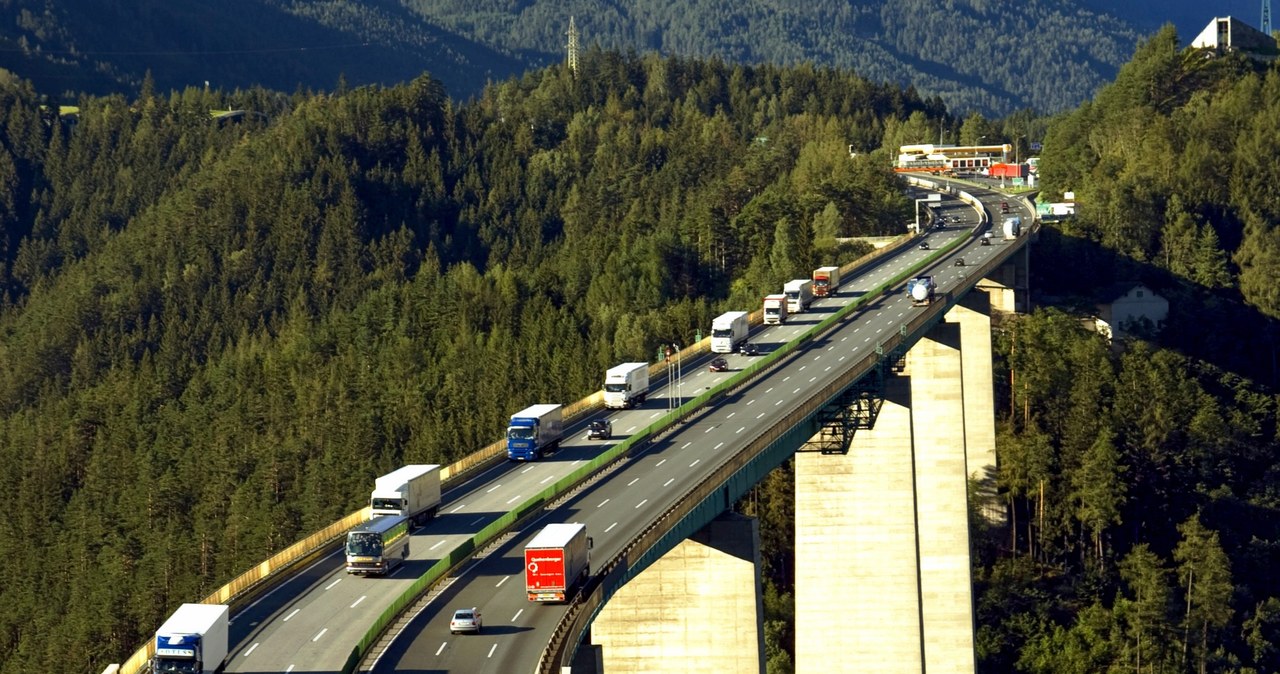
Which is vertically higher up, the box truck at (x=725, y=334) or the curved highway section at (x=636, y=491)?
the box truck at (x=725, y=334)

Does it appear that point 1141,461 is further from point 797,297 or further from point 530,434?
point 530,434

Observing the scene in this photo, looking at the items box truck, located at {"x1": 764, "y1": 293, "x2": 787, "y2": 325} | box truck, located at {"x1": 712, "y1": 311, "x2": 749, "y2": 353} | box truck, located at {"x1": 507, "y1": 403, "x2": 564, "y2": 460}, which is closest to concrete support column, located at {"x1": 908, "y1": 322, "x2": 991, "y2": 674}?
box truck, located at {"x1": 712, "y1": 311, "x2": 749, "y2": 353}

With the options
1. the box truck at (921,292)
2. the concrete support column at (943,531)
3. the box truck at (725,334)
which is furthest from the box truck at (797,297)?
the concrete support column at (943,531)

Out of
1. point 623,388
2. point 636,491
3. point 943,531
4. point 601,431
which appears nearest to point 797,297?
point 943,531

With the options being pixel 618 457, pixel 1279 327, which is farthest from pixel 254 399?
pixel 618 457

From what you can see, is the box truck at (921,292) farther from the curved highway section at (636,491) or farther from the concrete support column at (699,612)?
the concrete support column at (699,612)

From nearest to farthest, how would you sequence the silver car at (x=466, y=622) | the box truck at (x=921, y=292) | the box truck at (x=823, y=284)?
the silver car at (x=466, y=622)
the box truck at (x=921, y=292)
the box truck at (x=823, y=284)
